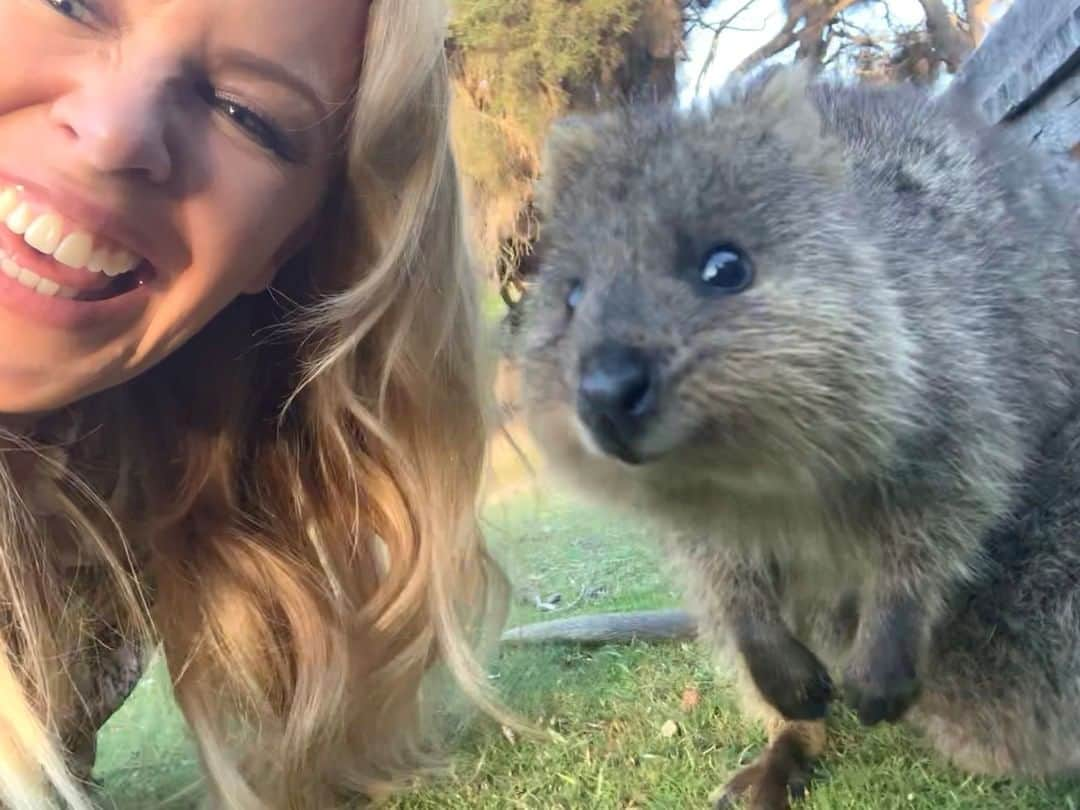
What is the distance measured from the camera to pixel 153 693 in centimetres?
208

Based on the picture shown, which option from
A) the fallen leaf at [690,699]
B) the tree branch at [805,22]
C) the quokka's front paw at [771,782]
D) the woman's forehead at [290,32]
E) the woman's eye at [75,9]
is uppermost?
the tree branch at [805,22]

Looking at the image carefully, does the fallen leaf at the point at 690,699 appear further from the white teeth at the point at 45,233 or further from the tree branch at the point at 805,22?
the tree branch at the point at 805,22

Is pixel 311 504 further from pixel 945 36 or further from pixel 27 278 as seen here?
pixel 945 36

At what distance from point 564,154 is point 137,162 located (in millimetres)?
491

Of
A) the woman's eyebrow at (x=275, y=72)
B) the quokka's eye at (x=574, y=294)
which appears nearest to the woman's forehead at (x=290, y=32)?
the woman's eyebrow at (x=275, y=72)

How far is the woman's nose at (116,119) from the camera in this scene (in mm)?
1175

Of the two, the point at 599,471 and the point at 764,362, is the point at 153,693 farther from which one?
the point at 764,362

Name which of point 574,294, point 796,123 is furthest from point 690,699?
point 796,123

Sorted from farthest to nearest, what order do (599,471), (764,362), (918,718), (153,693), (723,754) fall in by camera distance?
(153,693) < (723,754) < (918,718) < (599,471) < (764,362)

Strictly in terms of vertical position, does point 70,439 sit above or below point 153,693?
above

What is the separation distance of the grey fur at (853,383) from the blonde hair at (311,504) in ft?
1.55

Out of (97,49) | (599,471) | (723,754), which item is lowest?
(723,754)

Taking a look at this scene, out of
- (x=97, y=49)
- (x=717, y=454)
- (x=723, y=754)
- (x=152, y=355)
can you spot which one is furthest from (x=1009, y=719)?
(x=97, y=49)

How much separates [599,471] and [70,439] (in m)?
0.92
